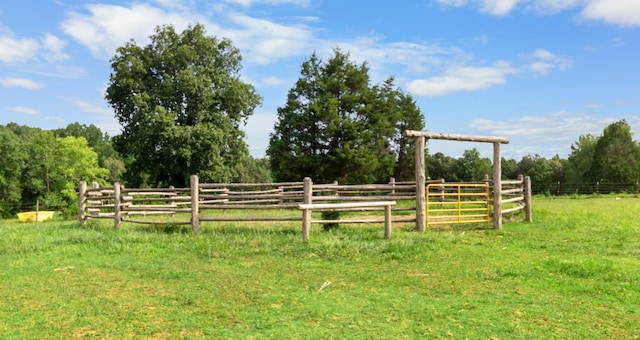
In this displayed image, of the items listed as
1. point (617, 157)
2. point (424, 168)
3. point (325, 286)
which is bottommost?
point (325, 286)

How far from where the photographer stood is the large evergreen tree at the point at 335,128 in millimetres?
30078

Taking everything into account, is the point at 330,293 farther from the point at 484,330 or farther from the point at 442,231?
the point at 442,231

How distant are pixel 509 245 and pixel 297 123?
22628 mm

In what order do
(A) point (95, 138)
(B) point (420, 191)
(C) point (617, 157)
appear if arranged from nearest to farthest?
(B) point (420, 191) < (C) point (617, 157) < (A) point (95, 138)

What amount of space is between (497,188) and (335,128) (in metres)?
18.0

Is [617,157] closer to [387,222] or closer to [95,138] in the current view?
[387,222]

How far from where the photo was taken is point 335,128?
29578 mm

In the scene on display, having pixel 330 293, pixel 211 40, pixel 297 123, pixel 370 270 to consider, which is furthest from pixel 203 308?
pixel 211 40

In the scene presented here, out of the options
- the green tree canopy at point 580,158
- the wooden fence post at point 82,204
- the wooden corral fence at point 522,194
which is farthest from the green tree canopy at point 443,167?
the wooden fence post at point 82,204

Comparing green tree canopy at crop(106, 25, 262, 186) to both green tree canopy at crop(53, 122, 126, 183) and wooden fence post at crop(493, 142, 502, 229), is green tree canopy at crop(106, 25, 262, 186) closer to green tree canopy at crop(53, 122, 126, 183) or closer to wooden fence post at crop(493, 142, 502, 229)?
wooden fence post at crop(493, 142, 502, 229)

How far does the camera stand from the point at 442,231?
1149cm

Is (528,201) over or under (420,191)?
under

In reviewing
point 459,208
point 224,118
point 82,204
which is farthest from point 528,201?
point 224,118

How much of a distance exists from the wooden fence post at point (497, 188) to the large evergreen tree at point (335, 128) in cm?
1717
